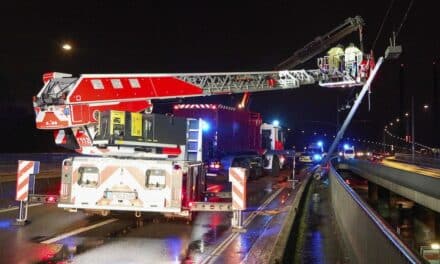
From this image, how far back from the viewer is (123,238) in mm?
10688

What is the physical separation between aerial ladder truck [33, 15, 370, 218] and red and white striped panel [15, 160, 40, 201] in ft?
3.17

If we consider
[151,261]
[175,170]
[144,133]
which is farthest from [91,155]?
[151,261]

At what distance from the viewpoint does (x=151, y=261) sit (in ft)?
28.4

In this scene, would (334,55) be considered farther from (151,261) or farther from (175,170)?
(151,261)

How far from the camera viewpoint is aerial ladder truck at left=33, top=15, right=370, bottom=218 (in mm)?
11141

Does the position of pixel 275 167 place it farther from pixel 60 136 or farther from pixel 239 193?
pixel 239 193

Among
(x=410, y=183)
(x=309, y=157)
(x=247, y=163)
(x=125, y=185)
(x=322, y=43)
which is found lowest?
(x=410, y=183)

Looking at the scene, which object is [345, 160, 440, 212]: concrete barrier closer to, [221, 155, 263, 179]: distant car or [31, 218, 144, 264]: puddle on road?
[221, 155, 263, 179]: distant car

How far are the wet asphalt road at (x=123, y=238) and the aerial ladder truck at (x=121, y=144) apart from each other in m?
0.55

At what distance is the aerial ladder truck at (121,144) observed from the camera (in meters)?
11.1

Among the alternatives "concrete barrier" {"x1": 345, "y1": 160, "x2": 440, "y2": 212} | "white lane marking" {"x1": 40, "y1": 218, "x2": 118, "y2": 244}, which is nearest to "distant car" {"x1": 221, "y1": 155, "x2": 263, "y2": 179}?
"concrete barrier" {"x1": 345, "y1": 160, "x2": 440, "y2": 212}

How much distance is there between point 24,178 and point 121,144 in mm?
2457

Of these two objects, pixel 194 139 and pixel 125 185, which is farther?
pixel 194 139

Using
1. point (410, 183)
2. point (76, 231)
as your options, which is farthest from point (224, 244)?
point (410, 183)
